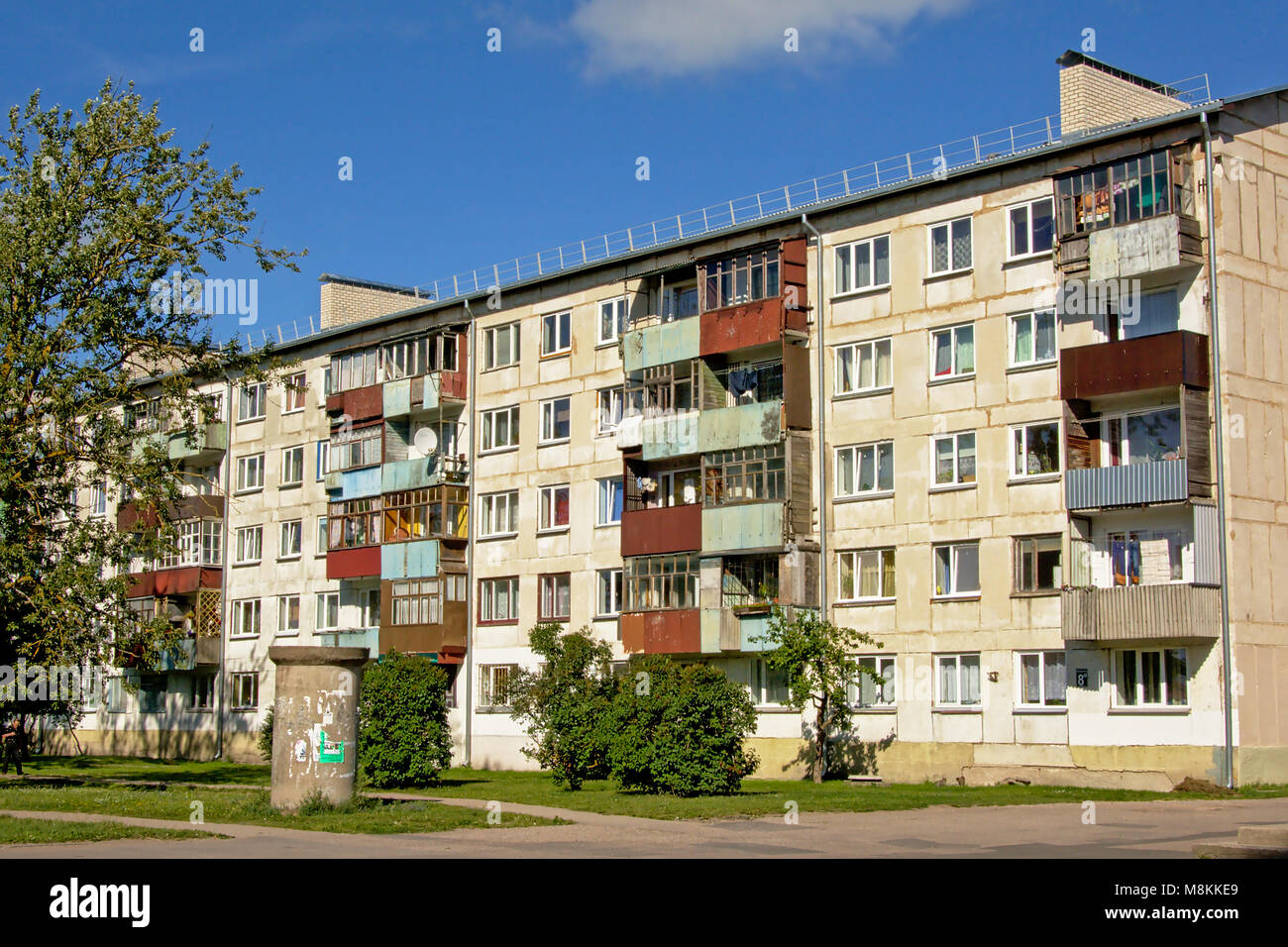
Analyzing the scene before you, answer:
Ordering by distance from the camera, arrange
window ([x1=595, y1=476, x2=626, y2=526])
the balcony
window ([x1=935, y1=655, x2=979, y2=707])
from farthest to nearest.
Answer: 1. window ([x1=595, y1=476, x2=626, y2=526])
2. window ([x1=935, y1=655, x2=979, y2=707])
3. the balcony

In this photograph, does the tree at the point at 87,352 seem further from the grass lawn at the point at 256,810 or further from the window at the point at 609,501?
the window at the point at 609,501

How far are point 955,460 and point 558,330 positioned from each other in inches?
670

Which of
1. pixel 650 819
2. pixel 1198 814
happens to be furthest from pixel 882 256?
pixel 650 819

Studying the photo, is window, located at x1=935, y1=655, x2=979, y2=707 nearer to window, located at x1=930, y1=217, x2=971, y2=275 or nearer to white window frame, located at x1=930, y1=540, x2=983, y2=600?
white window frame, located at x1=930, y1=540, x2=983, y2=600

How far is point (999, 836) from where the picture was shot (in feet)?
70.6

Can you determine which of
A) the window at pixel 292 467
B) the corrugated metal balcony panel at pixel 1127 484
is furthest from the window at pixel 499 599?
the corrugated metal balcony panel at pixel 1127 484

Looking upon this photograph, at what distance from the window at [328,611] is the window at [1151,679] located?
32.8 meters

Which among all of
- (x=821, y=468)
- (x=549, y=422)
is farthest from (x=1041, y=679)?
(x=549, y=422)

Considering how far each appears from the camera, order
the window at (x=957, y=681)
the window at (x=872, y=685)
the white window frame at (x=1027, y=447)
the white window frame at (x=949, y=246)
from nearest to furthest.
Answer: the white window frame at (x=1027, y=447), the window at (x=957, y=681), the white window frame at (x=949, y=246), the window at (x=872, y=685)

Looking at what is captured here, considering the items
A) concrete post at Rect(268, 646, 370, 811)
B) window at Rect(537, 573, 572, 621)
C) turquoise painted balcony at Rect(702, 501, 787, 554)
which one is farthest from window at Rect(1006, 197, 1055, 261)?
concrete post at Rect(268, 646, 370, 811)

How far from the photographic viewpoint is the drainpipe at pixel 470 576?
52.0 meters

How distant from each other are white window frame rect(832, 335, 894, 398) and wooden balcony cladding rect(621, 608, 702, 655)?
26.0ft

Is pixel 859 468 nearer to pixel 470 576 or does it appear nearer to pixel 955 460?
pixel 955 460

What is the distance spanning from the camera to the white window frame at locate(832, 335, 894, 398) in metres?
41.6
